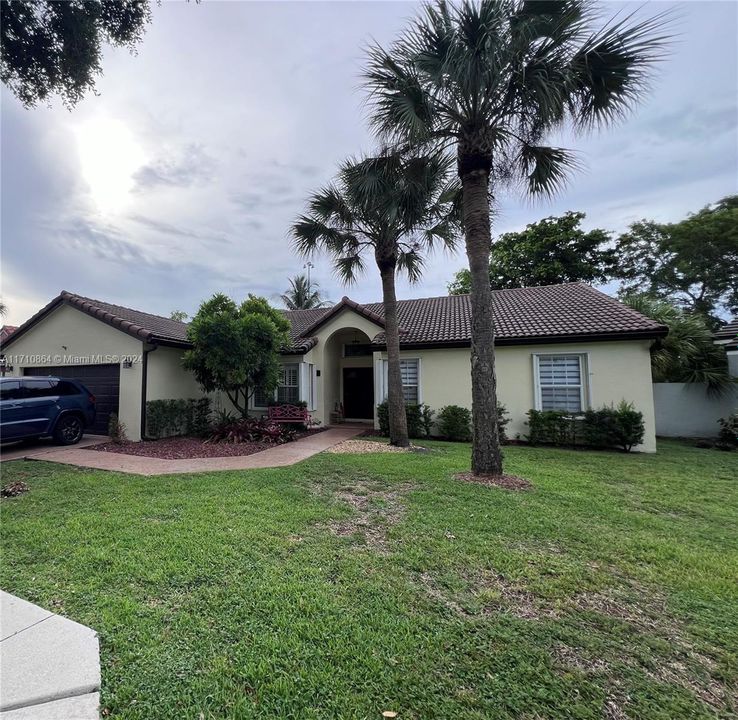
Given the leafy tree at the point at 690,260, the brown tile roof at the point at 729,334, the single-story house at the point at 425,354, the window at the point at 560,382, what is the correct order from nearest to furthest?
the single-story house at the point at 425,354, the window at the point at 560,382, the brown tile roof at the point at 729,334, the leafy tree at the point at 690,260

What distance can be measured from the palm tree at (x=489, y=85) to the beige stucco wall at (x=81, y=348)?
10.5 m

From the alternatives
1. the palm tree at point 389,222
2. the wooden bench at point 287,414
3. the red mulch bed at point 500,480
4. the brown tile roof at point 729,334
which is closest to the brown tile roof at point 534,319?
the palm tree at point 389,222

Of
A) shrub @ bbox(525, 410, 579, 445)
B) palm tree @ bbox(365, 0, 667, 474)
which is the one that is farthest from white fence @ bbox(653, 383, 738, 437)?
palm tree @ bbox(365, 0, 667, 474)

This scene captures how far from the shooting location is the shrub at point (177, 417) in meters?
11.5

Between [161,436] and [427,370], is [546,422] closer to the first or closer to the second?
[427,370]

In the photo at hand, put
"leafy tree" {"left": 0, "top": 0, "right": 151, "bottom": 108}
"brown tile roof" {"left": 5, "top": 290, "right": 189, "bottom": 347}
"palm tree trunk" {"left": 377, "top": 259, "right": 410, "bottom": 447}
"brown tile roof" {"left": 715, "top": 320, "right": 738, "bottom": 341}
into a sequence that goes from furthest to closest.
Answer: "brown tile roof" {"left": 715, "top": 320, "right": 738, "bottom": 341}
"brown tile roof" {"left": 5, "top": 290, "right": 189, "bottom": 347}
"palm tree trunk" {"left": 377, "top": 259, "right": 410, "bottom": 447}
"leafy tree" {"left": 0, "top": 0, "right": 151, "bottom": 108}

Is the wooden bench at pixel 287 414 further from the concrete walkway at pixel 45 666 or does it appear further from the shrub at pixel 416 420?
the concrete walkway at pixel 45 666

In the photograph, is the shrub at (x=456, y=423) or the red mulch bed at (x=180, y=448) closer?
the red mulch bed at (x=180, y=448)

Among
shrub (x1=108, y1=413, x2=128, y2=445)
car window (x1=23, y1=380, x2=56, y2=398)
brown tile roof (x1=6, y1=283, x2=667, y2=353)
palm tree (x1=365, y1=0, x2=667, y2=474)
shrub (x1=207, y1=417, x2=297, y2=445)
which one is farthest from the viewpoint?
brown tile roof (x1=6, y1=283, x2=667, y2=353)

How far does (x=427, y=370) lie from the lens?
1320 centimetres

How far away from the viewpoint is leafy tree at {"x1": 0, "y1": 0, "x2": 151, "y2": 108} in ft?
19.8

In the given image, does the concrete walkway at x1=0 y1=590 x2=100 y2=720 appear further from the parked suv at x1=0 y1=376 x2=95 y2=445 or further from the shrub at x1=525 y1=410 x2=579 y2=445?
the shrub at x1=525 y1=410 x2=579 y2=445

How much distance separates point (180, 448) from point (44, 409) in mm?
3955

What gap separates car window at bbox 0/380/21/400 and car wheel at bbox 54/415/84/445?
1.27m
